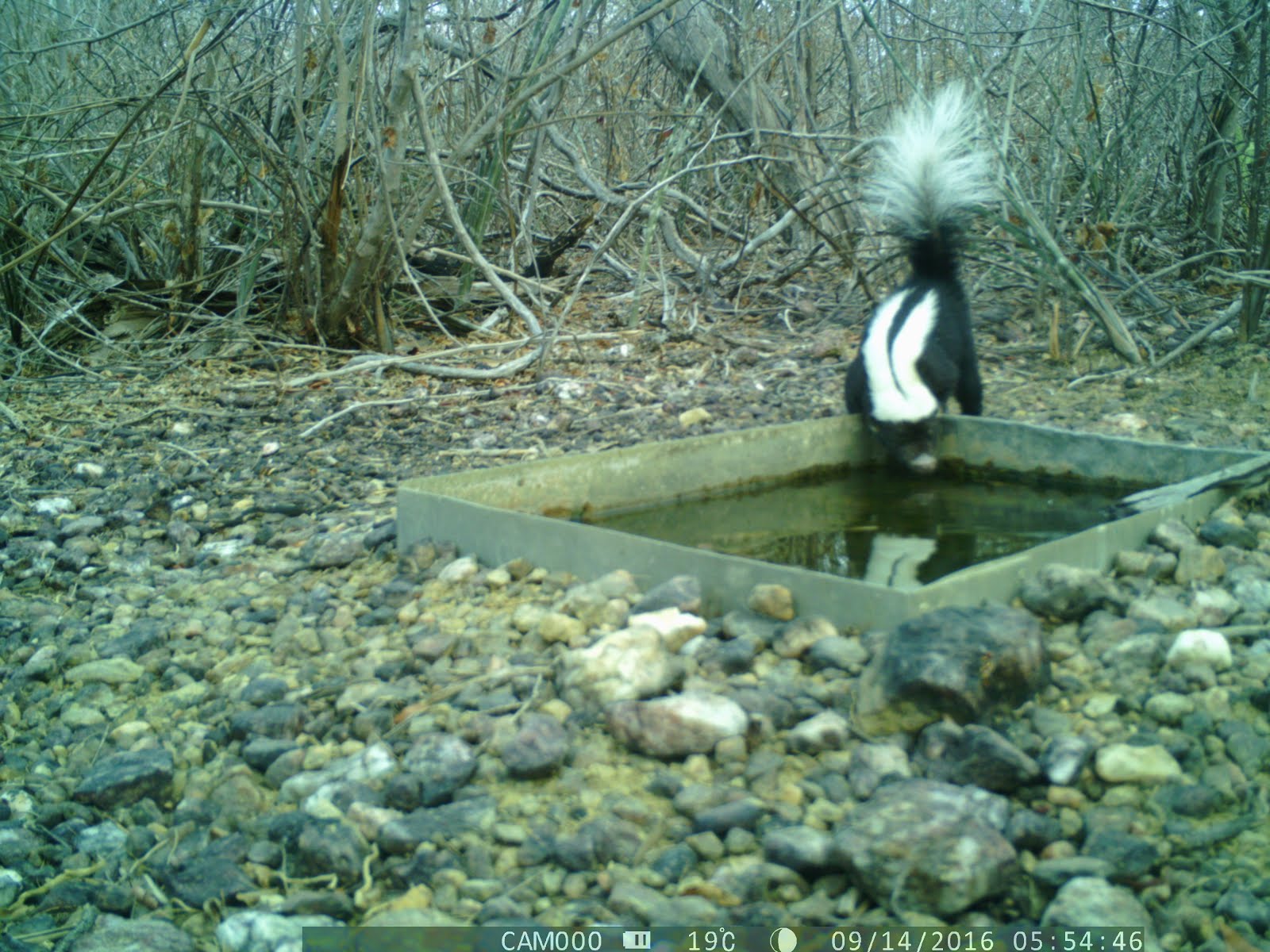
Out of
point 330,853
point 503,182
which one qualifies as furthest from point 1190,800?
point 503,182

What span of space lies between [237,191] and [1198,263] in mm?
6431

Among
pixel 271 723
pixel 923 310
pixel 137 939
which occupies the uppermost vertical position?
pixel 923 310

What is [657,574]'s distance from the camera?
343 centimetres

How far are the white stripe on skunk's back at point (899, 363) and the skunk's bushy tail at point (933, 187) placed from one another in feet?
1.09

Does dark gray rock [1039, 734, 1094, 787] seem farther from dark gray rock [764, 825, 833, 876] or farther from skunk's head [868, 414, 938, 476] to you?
skunk's head [868, 414, 938, 476]

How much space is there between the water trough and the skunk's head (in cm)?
13

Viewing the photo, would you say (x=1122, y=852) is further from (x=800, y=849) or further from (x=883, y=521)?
(x=883, y=521)

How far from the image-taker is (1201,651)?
2.74 m

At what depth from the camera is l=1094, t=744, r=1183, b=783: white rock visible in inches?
90.9

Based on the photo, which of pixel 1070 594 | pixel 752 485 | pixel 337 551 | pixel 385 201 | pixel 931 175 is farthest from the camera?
pixel 385 201

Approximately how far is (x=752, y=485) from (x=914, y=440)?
728mm

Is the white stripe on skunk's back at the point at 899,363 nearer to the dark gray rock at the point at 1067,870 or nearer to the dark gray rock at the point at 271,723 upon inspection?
the dark gray rock at the point at 271,723

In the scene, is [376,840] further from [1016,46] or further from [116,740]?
[1016,46]

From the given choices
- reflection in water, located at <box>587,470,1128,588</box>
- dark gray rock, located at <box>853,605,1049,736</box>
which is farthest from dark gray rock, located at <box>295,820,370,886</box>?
reflection in water, located at <box>587,470,1128,588</box>
